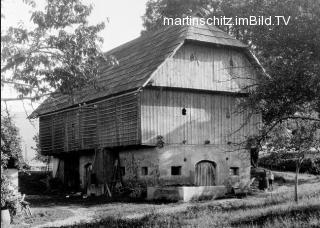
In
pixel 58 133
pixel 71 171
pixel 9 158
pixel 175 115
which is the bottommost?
pixel 71 171

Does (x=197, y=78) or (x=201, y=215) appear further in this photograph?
(x=197, y=78)

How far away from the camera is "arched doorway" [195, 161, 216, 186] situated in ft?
86.1

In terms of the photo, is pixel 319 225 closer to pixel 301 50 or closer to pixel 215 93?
pixel 301 50

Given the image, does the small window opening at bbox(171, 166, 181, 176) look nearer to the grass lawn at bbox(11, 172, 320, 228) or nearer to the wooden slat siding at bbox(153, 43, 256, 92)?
the grass lawn at bbox(11, 172, 320, 228)

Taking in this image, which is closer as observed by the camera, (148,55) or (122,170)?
(148,55)

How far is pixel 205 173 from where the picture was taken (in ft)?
86.8

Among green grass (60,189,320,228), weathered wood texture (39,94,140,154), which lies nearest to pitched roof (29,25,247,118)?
weathered wood texture (39,94,140,154)

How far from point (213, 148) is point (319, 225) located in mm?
14268

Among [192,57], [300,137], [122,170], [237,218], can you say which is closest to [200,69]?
[192,57]

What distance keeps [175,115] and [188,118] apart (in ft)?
2.68

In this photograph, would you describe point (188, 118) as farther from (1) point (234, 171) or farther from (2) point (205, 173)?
(1) point (234, 171)

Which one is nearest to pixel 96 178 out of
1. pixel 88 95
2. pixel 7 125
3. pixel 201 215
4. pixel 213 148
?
pixel 88 95

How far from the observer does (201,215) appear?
54.9ft

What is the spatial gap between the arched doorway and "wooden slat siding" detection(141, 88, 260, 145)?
119 cm
